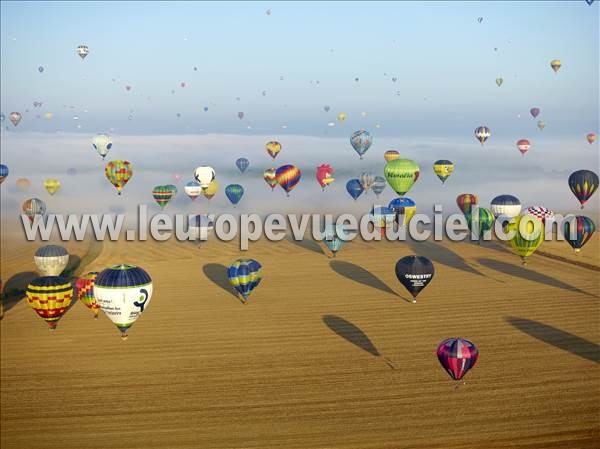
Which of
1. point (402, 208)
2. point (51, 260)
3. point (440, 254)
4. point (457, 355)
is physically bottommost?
point (457, 355)

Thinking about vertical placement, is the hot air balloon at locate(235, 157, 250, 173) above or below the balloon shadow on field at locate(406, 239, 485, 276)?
above

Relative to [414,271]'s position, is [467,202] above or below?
above

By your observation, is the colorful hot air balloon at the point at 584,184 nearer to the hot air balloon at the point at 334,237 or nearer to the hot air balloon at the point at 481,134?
the hot air balloon at the point at 334,237

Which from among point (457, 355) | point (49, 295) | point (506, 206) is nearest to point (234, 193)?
point (506, 206)

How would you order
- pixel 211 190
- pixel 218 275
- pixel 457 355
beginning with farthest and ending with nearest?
pixel 211 190 < pixel 218 275 < pixel 457 355

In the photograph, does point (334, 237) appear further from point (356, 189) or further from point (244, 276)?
point (356, 189)

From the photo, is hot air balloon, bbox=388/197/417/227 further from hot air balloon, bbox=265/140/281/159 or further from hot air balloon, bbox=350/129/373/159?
hot air balloon, bbox=265/140/281/159

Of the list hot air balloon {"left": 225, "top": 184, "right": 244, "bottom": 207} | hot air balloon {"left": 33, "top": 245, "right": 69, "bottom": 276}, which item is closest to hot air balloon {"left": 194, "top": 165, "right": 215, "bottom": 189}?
hot air balloon {"left": 225, "top": 184, "right": 244, "bottom": 207}
